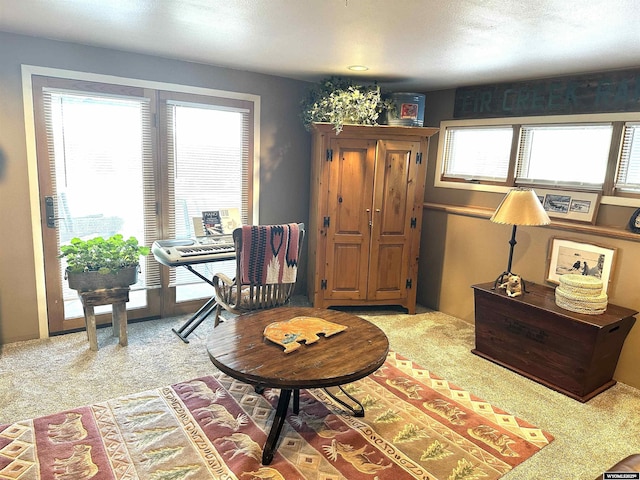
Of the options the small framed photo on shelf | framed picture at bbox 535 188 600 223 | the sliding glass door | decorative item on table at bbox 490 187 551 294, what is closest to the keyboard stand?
the sliding glass door

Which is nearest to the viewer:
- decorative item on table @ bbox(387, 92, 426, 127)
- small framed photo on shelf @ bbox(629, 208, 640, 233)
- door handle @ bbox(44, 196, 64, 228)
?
small framed photo on shelf @ bbox(629, 208, 640, 233)

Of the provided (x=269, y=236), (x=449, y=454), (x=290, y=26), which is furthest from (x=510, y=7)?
(x=449, y=454)

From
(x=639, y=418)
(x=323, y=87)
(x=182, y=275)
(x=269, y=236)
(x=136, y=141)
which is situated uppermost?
(x=323, y=87)

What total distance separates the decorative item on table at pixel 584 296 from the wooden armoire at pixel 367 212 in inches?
60.7

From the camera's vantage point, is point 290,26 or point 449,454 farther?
point 290,26

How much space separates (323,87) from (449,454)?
315 centimetres

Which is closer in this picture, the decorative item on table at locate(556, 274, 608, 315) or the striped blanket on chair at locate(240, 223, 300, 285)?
the decorative item on table at locate(556, 274, 608, 315)

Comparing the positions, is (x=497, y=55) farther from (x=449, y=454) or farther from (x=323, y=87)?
(x=449, y=454)

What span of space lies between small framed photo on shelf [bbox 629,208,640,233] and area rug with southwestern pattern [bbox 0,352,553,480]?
5.27 ft

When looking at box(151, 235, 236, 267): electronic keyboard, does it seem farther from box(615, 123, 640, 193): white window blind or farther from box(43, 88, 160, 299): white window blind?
box(615, 123, 640, 193): white window blind

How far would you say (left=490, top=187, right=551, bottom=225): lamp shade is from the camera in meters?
3.16

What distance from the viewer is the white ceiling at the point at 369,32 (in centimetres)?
212

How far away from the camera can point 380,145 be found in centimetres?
402

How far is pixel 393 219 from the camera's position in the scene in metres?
4.19
